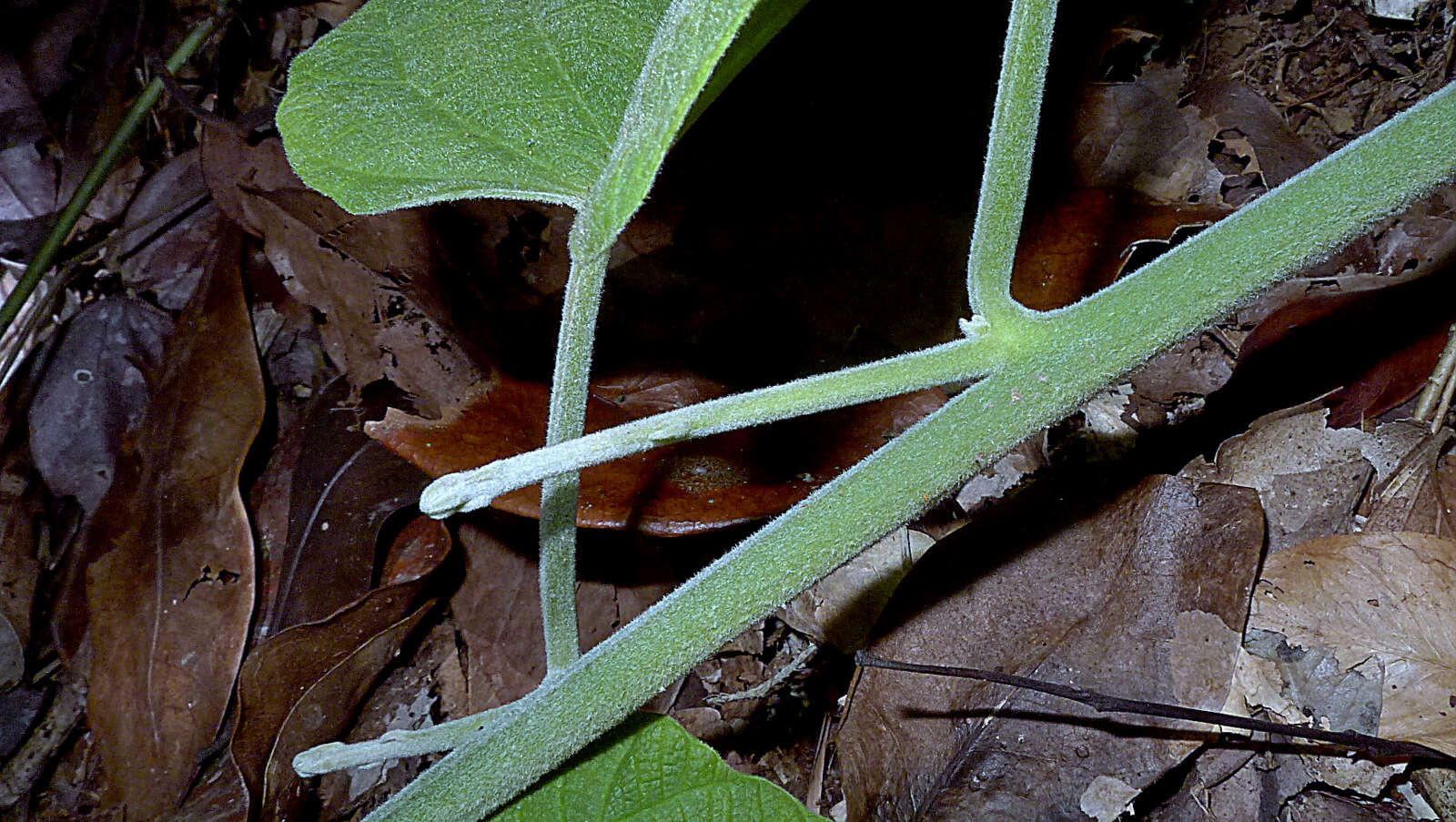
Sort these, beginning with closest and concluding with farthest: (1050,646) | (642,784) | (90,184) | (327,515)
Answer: (642,784)
(1050,646)
(327,515)
(90,184)

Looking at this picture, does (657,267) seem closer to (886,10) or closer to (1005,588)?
(886,10)

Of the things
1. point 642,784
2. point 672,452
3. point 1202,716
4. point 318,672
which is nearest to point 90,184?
point 318,672

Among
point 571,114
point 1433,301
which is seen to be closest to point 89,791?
point 571,114

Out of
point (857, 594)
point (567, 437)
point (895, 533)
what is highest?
point (567, 437)

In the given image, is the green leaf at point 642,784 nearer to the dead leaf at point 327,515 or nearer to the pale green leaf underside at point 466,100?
the pale green leaf underside at point 466,100

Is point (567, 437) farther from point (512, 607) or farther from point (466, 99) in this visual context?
point (512, 607)

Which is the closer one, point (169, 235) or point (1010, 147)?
point (1010, 147)

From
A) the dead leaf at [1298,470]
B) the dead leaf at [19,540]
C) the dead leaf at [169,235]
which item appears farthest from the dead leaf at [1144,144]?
the dead leaf at [19,540]
